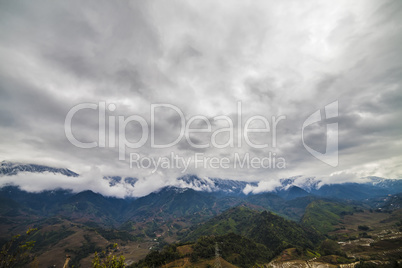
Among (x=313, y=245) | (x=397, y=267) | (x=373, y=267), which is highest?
(x=397, y=267)

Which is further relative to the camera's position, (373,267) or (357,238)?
(357,238)

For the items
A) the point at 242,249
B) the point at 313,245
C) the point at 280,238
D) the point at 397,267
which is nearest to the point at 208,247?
the point at 242,249

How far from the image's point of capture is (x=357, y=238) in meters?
189

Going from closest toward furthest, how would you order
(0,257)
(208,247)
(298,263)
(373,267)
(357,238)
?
1. (0,257)
2. (373,267)
3. (298,263)
4. (208,247)
5. (357,238)

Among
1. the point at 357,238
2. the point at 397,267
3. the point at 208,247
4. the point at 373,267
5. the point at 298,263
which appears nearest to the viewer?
the point at 397,267

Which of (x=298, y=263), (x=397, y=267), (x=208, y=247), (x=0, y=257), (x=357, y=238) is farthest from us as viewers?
(x=357, y=238)

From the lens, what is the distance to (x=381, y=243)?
14850 centimetres

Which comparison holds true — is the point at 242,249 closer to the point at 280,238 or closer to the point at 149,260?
the point at 280,238

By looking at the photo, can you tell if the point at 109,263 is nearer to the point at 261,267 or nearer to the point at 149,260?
the point at 149,260

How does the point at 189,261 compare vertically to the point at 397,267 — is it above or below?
below

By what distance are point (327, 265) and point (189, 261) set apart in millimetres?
94179

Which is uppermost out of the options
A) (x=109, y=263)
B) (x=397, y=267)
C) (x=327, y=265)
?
(x=109, y=263)

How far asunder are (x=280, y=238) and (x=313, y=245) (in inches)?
1394

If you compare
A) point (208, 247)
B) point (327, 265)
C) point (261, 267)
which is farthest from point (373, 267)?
point (208, 247)
